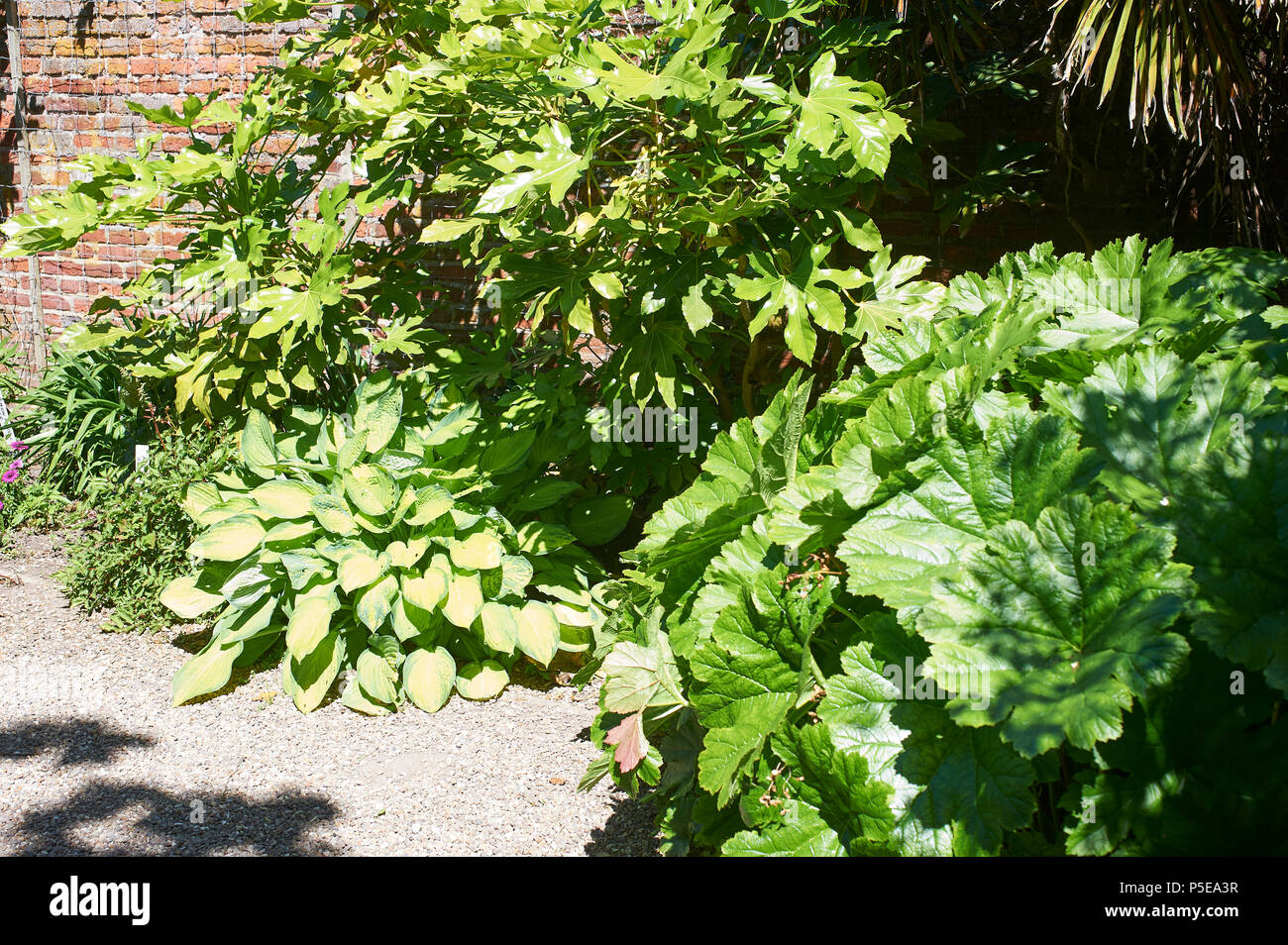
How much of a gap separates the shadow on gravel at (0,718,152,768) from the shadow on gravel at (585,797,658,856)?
152cm

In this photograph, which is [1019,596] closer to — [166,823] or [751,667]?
[751,667]

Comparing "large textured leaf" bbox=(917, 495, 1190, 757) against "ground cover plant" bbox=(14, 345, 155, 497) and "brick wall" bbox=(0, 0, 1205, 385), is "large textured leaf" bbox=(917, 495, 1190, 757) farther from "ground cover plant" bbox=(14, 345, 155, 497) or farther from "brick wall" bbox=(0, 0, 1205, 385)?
"ground cover plant" bbox=(14, 345, 155, 497)

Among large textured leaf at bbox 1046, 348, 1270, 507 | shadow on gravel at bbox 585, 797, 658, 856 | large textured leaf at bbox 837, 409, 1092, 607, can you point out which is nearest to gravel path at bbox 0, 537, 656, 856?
shadow on gravel at bbox 585, 797, 658, 856

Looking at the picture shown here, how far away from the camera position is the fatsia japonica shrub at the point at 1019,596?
4.18 feet

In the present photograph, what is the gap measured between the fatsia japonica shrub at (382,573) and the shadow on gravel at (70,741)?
25 centimetres

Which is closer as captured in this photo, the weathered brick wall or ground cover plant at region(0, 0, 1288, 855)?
ground cover plant at region(0, 0, 1288, 855)

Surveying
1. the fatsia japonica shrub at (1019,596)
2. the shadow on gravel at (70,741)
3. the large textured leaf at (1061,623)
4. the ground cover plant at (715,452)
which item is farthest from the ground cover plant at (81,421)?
the large textured leaf at (1061,623)

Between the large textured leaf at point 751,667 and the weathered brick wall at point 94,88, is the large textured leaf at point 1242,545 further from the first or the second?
the weathered brick wall at point 94,88

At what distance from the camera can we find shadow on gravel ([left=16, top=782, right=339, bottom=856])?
247 cm

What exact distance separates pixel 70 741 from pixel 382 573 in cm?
107

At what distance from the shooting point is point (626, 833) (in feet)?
8.28

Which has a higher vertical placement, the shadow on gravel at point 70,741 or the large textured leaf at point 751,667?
the large textured leaf at point 751,667

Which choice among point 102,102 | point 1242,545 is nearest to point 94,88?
point 102,102

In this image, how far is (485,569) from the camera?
3.35 metres
